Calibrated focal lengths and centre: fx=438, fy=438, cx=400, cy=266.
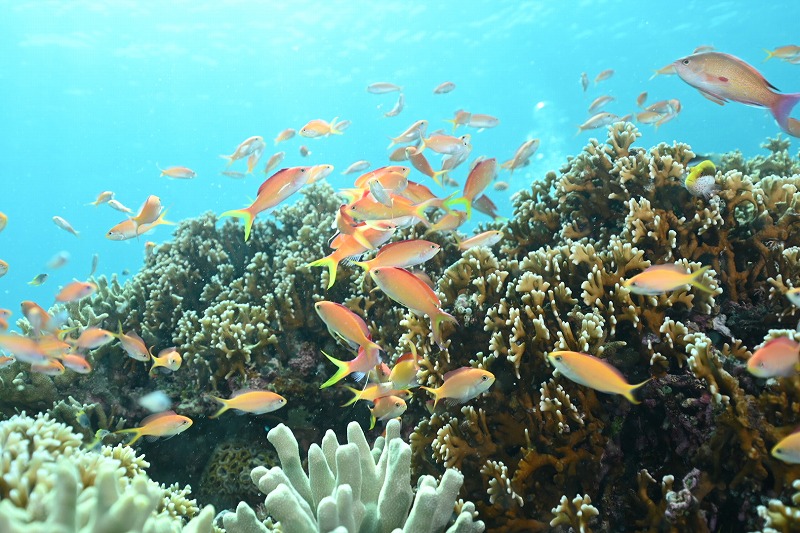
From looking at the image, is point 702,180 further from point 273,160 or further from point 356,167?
point 273,160

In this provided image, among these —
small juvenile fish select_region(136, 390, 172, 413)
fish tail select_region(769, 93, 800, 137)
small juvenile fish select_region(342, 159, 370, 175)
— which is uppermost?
fish tail select_region(769, 93, 800, 137)

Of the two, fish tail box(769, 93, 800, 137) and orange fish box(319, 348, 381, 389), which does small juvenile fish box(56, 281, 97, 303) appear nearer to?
orange fish box(319, 348, 381, 389)

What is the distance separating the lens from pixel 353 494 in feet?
8.84

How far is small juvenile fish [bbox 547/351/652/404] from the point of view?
98.9 inches

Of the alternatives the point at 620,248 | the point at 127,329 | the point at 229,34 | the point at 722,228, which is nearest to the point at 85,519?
the point at 620,248

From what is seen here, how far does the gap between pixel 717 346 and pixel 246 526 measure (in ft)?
12.1

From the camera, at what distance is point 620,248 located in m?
3.88

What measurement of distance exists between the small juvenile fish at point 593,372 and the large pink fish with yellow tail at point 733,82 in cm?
188

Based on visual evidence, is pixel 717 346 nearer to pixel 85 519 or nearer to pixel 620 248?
pixel 620 248

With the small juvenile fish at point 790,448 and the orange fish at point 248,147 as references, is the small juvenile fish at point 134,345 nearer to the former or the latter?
the orange fish at point 248,147

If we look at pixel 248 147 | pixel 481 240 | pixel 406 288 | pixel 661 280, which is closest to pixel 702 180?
pixel 661 280

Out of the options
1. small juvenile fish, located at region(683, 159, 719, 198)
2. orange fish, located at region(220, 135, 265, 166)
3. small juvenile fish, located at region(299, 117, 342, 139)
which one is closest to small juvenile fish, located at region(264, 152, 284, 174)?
orange fish, located at region(220, 135, 265, 166)

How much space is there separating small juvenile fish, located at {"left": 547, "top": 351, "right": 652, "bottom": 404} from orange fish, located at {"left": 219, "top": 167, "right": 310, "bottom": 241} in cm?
252

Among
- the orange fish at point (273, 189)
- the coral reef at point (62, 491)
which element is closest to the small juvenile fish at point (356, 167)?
the orange fish at point (273, 189)
